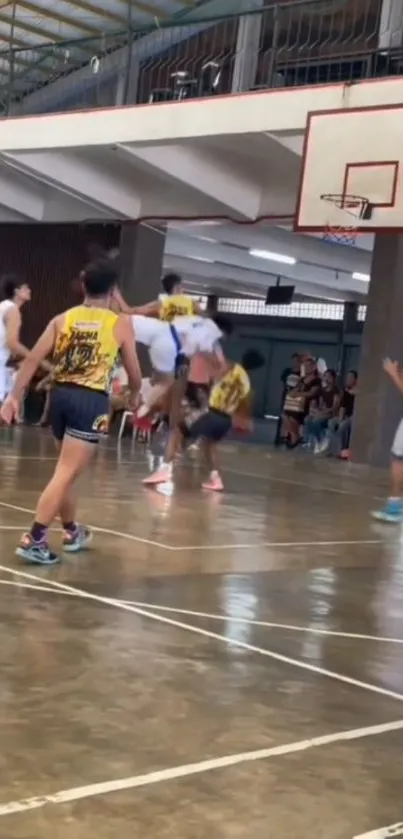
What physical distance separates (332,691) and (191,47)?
17328 mm

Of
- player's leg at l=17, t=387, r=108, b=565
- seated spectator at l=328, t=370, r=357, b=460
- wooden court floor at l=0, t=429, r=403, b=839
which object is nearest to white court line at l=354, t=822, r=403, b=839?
wooden court floor at l=0, t=429, r=403, b=839

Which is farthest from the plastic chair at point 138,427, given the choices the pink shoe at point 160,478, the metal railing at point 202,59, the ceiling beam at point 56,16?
the ceiling beam at point 56,16

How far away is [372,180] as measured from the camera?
39.1 feet

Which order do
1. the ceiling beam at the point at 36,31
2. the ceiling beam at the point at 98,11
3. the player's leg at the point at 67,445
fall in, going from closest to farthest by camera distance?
the player's leg at the point at 67,445 → the ceiling beam at the point at 98,11 → the ceiling beam at the point at 36,31

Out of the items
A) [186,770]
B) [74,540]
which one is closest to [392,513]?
[74,540]

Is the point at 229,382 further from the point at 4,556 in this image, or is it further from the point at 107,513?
the point at 4,556

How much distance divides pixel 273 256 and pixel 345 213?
1298cm

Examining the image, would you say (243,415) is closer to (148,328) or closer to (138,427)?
(148,328)

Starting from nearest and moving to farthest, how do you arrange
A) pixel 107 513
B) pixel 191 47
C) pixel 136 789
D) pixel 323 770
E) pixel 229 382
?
pixel 136 789, pixel 323 770, pixel 107 513, pixel 229 382, pixel 191 47

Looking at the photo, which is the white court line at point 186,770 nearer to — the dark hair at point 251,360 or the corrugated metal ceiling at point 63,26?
the dark hair at point 251,360

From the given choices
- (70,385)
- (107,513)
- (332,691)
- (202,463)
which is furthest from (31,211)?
(332,691)

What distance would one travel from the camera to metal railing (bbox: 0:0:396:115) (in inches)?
639

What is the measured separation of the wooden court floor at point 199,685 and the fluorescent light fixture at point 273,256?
1650 cm

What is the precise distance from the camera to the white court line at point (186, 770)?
283 centimetres
